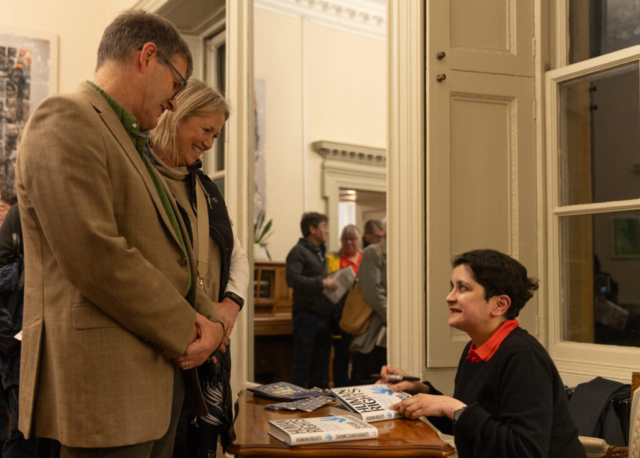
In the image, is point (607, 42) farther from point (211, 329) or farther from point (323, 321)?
point (323, 321)

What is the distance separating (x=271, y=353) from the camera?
17.4 feet

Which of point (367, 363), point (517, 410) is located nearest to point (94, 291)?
point (517, 410)

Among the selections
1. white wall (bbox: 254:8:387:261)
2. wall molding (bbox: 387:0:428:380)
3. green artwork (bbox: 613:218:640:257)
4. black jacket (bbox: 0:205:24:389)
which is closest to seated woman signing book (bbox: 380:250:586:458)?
wall molding (bbox: 387:0:428:380)

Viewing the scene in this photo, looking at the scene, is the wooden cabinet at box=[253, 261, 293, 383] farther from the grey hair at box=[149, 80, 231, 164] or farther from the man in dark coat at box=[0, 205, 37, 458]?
the grey hair at box=[149, 80, 231, 164]

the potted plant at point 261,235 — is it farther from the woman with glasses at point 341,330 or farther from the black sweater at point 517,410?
the black sweater at point 517,410

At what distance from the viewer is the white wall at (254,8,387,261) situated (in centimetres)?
709

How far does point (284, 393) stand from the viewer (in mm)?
1876

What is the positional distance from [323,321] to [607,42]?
9.92ft

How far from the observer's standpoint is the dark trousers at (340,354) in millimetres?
5113

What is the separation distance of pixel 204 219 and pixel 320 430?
2.29 feet

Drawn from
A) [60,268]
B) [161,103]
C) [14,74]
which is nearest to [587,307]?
[161,103]

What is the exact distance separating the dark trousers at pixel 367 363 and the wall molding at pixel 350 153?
3122mm

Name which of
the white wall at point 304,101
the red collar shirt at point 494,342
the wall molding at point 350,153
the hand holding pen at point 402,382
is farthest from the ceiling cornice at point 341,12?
the red collar shirt at point 494,342

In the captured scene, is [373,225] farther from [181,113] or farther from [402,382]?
[181,113]
